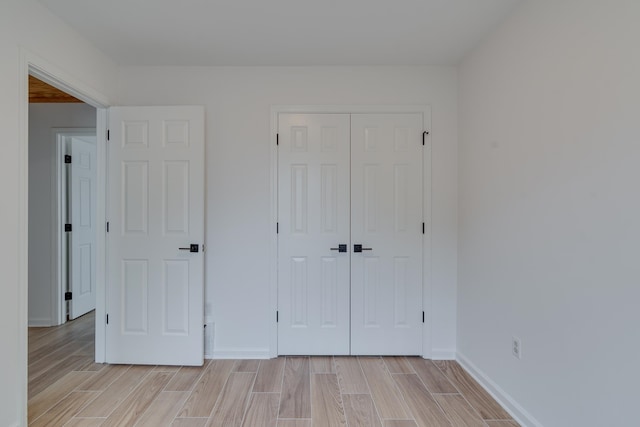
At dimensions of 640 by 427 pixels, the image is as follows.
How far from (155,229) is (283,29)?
1.78 metres

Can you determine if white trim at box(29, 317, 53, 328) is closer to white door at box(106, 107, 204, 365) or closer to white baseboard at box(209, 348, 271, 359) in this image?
white door at box(106, 107, 204, 365)

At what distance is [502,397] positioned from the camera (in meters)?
1.93

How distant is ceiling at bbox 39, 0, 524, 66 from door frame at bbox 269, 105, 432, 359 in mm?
360

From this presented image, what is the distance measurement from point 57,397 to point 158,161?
1.74 meters

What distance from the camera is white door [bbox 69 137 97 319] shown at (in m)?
3.43

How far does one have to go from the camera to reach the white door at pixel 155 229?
242 centimetres

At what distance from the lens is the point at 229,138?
2.56 metres

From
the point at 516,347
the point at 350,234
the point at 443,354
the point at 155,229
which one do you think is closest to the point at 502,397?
the point at 516,347

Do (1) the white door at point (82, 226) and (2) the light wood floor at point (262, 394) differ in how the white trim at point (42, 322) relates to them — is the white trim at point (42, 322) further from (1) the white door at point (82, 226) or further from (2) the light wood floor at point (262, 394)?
(2) the light wood floor at point (262, 394)

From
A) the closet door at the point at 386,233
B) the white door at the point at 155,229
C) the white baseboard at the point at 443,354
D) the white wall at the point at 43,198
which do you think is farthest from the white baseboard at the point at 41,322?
the white baseboard at the point at 443,354

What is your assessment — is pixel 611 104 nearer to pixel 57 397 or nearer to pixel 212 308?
pixel 212 308

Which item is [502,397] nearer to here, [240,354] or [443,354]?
[443,354]

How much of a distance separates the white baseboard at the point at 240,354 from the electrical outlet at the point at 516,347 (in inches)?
70.2

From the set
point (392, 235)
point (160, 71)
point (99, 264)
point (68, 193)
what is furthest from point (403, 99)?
point (68, 193)
